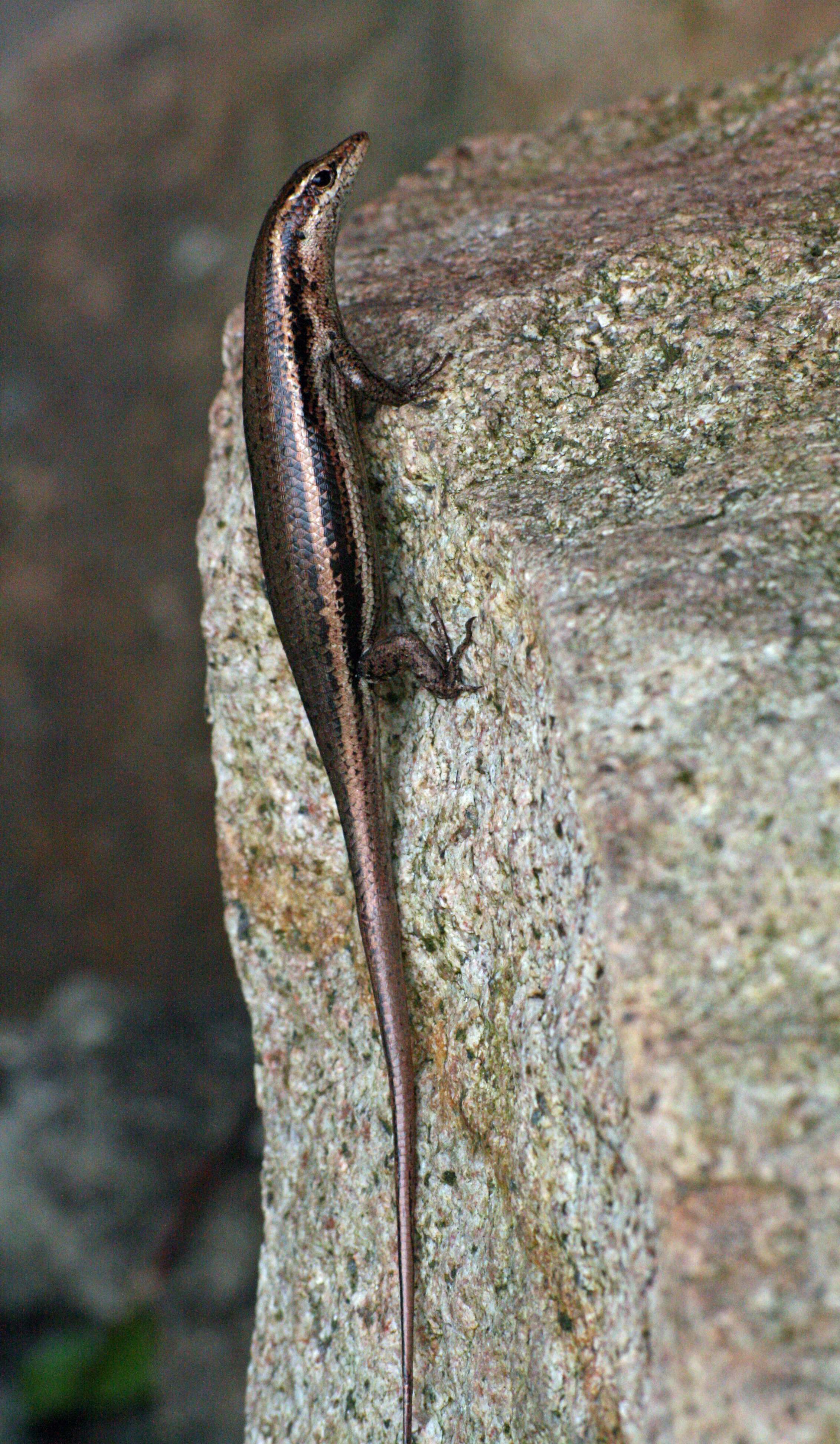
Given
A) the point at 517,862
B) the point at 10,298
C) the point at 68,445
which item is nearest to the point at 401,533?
the point at 517,862

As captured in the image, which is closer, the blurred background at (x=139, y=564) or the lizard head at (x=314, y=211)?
the lizard head at (x=314, y=211)

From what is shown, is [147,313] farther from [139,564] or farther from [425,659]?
[425,659]

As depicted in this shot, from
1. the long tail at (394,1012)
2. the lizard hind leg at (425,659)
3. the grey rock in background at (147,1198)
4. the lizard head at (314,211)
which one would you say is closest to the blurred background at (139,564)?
the grey rock in background at (147,1198)

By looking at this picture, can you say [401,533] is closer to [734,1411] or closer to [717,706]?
[717,706]

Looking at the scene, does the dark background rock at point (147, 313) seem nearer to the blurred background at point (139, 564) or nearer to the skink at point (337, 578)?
the blurred background at point (139, 564)

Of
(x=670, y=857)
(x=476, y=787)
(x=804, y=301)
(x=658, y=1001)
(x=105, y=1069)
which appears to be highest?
(x=804, y=301)

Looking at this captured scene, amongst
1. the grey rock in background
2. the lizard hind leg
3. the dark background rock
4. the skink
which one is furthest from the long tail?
the dark background rock

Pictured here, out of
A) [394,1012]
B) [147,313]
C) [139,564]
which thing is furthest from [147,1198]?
[147,313]

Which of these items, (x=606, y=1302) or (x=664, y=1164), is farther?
(x=606, y=1302)

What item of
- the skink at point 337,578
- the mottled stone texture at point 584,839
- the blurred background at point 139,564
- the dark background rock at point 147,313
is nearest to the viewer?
the mottled stone texture at point 584,839
